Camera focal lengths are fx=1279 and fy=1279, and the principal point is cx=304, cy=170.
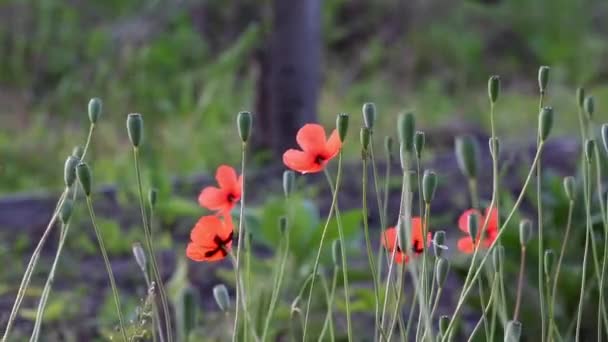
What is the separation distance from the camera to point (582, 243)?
108 inches

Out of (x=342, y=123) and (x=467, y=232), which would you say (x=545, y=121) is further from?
(x=467, y=232)

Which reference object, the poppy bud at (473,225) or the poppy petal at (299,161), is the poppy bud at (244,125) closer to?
the poppy petal at (299,161)

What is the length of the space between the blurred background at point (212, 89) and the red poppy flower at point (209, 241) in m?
0.86

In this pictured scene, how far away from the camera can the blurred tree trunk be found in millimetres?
5430

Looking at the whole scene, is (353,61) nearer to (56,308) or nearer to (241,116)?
(56,308)

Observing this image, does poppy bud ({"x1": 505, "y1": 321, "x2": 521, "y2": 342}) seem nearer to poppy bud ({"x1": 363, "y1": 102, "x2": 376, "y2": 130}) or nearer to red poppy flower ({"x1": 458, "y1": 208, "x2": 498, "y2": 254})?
poppy bud ({"x1": 363, "y1": 102, "x2": 376, "y2": 130})

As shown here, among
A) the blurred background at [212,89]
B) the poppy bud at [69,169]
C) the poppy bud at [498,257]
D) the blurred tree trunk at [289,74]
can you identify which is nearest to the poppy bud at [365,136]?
the poppy bud at [498,257]

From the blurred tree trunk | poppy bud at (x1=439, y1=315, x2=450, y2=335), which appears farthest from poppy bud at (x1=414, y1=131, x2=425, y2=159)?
the blurred tree trunk

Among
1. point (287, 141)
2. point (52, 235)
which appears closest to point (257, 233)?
point (52, 235)

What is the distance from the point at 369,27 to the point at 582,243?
26.5ft

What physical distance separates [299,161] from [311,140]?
0.10 ft

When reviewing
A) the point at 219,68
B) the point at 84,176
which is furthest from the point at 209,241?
the point at 219,68

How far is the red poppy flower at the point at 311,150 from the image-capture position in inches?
62.0

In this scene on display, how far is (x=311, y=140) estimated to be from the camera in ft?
5.22
